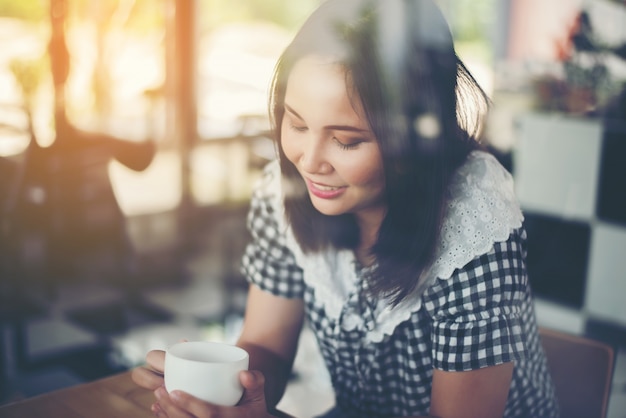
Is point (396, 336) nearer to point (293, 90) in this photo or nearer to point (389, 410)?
point (389, 410)

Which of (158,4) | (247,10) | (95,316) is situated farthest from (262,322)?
(158,4)

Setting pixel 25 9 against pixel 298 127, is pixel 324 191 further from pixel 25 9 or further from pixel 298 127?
pixel 25 9

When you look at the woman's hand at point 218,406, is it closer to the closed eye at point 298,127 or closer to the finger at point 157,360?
the finger at point 157,360

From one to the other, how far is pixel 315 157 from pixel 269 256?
0.28 metres

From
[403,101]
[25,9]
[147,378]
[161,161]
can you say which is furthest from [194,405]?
[161,161]

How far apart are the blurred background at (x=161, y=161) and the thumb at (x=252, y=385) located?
141 centimetres

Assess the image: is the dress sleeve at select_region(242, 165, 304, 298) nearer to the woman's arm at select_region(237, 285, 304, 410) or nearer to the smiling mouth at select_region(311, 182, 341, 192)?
the woman's arm at select_region(237, 285, 304, 410)

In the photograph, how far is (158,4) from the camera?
3.43 metres

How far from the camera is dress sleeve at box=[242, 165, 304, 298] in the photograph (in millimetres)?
1064

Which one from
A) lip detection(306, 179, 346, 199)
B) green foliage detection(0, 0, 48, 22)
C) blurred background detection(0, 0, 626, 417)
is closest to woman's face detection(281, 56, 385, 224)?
lip detection(306, 179, 346, 199)

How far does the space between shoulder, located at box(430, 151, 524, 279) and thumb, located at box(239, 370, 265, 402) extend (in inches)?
10.6

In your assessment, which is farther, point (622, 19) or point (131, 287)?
point (131, 287)

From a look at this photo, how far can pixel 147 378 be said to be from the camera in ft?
2.80

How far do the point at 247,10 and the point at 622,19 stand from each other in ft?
4.94
